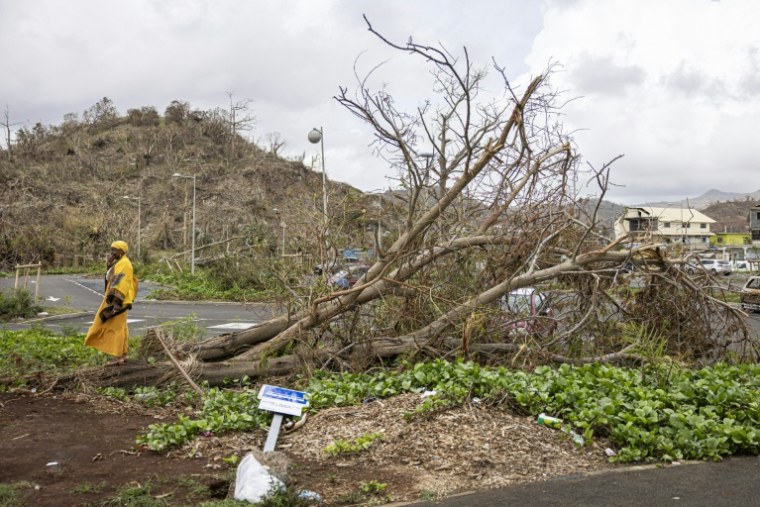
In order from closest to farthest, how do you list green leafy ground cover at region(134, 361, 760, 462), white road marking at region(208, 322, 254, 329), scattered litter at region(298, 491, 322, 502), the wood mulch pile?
scattered litter at region(298, 491, 322, 502), the wood mulch pile, green leafy ground cover at region(134, 361, 760, 462), white road marking at region(208, 322, 254, 329)

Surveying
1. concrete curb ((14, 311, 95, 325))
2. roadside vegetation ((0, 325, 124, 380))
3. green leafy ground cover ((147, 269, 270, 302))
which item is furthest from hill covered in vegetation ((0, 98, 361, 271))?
roadside vegetation ((0, 325, 124, 380))

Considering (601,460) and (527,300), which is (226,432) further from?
(527,300)

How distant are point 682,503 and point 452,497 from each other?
1.48 m

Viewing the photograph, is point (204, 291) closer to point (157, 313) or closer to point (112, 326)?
point (157, 313)

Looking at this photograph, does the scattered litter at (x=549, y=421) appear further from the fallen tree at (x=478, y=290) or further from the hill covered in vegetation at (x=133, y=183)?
the hill covered in vegetation at (x=133, y=183)

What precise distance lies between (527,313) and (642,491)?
374cm

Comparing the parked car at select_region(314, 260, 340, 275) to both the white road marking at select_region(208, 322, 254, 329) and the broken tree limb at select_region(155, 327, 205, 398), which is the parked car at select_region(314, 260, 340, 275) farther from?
the white road marking at select_region(208, 322, 254, 329)

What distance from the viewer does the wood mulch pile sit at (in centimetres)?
457

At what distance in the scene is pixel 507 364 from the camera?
7.38m

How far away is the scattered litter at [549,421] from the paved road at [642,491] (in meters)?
0.74

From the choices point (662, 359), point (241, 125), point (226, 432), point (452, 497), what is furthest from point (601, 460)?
point (241, 125)

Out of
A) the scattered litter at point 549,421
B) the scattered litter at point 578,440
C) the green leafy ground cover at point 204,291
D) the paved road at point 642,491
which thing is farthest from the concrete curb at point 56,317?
the paved road at point 642,491

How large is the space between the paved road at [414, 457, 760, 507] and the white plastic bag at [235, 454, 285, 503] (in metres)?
0.97

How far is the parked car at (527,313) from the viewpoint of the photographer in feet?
25.3
